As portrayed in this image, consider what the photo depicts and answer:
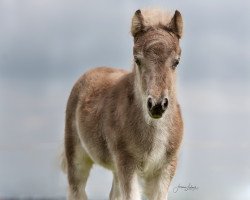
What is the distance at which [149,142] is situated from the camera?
859cm

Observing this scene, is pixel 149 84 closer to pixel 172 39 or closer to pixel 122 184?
pixel 172 39

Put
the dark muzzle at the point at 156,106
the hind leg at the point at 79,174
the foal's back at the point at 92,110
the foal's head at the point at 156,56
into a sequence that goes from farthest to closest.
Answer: the hind leg at the point at 79,174
the foal's back at the point at 92,110
the foal's head at the point at 156,56
the dark muzzle at the point at 156,106

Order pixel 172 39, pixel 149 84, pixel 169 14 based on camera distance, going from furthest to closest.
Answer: pixel 169 14 → pixel 172 39 → pixel 149 84

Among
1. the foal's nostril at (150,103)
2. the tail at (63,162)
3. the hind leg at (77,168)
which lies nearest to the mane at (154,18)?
the foal's nostril at (150,103)

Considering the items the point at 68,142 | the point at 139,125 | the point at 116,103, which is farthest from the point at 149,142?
the point at 68,142

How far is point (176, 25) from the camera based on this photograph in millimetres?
8672

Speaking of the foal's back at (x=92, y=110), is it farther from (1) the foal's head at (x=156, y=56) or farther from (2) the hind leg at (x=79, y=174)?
(1) the foal's head at (x=156, y=56)

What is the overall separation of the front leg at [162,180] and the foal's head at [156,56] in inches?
36.8

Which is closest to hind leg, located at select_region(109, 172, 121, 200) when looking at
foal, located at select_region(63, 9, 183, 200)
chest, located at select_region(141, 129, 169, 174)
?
foal, located at select_region(63, 9, 183, 200)

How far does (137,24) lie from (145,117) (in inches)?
52.7

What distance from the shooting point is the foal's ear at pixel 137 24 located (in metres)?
8.66

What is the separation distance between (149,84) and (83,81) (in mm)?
3902

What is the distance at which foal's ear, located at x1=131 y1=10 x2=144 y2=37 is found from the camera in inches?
341

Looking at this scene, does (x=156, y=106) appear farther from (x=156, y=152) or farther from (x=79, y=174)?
(x=79, y=174)
